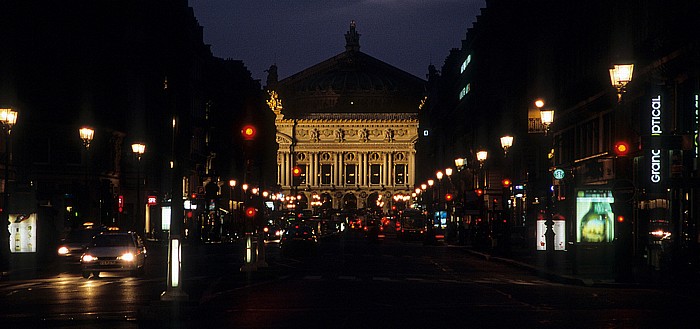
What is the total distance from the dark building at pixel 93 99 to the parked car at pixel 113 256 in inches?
964

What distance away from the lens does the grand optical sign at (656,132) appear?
1706 inches

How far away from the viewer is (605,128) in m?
58.8

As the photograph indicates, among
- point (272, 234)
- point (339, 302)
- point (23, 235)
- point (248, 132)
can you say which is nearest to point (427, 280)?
point (248, 132)

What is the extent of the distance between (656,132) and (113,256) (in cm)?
1794

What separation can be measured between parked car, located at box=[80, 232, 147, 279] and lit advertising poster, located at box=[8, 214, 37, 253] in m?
10.1

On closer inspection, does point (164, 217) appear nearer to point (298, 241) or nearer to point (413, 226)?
point (413, 226)

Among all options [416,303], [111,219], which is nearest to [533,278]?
[416,303]

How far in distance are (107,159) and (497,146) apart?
30.9 m

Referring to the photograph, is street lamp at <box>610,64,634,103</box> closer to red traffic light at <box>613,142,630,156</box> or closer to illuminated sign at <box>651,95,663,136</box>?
red traffic light at <box>613,142,630,156</box>

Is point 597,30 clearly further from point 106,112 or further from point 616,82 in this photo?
point 106,112

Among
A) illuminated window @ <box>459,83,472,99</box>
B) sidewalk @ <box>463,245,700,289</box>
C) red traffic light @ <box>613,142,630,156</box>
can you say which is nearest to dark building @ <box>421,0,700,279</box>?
sidewalk @ <box>463,245,700,289</box>

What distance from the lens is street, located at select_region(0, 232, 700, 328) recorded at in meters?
22.1

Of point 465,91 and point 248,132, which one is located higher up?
point 465,91

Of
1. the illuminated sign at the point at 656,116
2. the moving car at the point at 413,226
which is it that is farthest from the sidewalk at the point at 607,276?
the moving car at the point at 413,226
